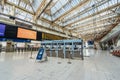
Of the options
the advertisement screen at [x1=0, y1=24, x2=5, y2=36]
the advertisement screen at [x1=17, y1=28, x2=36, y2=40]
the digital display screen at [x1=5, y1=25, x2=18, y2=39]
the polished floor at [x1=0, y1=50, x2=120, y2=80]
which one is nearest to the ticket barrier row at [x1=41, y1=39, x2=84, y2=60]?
the polished floor at [x1=0, y1=50, x2=120, y2=80]

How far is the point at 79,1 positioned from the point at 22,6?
679cm

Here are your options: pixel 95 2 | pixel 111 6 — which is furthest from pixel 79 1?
pixel 111 6

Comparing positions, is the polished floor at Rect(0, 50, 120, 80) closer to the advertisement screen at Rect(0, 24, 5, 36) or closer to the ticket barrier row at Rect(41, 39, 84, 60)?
the ticket barrier row at Rect(41, 39, 84, 60)

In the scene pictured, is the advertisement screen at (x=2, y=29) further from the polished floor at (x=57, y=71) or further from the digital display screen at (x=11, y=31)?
the polished floor at (x=57, y=71)

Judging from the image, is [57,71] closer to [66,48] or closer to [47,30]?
[66,48]

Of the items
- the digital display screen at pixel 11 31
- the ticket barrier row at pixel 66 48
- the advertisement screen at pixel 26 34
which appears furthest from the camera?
the advertisement screen at pixel 26 34

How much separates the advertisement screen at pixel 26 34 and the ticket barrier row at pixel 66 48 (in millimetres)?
5091

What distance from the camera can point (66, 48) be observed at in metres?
7.59

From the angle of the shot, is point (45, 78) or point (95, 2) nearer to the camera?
point (45, 78)

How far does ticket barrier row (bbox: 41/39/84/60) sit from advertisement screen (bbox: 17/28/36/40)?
5.09 meters

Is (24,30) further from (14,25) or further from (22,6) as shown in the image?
(22,6)

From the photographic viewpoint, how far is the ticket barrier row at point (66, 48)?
693cm

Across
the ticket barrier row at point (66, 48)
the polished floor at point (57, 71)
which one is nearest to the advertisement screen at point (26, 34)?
the ticket barrier row at point (66, 48)

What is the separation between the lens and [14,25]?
34.5 ft
